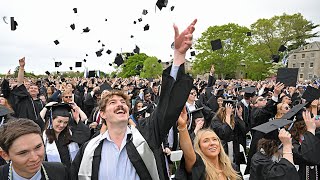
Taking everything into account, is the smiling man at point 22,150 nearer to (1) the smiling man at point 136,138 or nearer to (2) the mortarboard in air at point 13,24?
(1) the smiling man at point 136,138

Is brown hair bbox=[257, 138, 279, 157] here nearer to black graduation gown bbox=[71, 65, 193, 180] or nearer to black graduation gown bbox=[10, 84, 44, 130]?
black graduation gown bbox=[71, 65, 193, 180]

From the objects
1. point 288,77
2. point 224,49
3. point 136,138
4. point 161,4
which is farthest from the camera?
point 224,49

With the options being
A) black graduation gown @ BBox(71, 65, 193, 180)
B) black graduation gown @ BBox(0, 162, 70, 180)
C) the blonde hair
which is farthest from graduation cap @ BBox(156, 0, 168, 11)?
black graduation gown @ BBox(0, 162, 70, 180)

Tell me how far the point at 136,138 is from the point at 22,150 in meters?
0.71

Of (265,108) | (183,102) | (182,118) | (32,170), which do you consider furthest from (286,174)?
(265,108)

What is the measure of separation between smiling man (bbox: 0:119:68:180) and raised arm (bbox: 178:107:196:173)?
102cm

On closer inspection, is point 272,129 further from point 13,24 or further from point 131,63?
point 131,63

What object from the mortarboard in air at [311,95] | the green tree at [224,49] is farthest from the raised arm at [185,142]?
the green tree at [224,49]

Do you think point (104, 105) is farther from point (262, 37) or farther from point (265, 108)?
point (262, 37)

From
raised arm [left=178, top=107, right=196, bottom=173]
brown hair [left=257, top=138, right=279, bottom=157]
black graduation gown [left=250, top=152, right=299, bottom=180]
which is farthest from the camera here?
brown hair [left=257, top=138, right=279, bottom=157]

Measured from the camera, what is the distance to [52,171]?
1985mm

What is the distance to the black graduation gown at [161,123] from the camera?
1.85m

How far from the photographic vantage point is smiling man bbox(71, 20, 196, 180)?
6.06 ft

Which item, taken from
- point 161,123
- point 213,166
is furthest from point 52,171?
point 213,166
